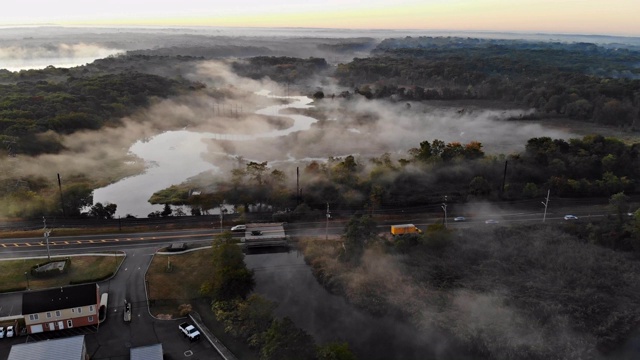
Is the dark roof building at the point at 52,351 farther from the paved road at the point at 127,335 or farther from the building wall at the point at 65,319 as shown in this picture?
the building wall at the point at 65,319

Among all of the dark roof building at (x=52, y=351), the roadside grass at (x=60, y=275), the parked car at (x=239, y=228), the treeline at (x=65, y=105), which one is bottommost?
the roadside grass at (x=60, y=275)

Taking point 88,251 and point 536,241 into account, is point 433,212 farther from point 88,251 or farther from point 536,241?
point 88,251

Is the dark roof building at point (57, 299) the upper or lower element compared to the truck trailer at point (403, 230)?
upper

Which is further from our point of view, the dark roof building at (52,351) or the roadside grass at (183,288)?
the roadside grass at (183,288)

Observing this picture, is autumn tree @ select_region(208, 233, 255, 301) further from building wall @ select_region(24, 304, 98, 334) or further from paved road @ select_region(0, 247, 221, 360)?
building wall @ select_region(24, 304, 98, 334)

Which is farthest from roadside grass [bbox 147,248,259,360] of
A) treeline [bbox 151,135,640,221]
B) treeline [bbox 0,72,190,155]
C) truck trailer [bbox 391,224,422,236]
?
treeline [bbox 0,72,190,155]

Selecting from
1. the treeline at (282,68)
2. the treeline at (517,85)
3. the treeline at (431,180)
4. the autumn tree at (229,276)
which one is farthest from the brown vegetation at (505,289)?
the treeline at (282,68)

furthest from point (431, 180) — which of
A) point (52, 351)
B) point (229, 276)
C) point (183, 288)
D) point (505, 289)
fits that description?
point (52, 351)

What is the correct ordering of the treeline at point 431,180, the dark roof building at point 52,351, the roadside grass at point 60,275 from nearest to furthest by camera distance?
the dark roof building at point 52,351, the roadside grass at point 60,275, the treeline at point 431,180
